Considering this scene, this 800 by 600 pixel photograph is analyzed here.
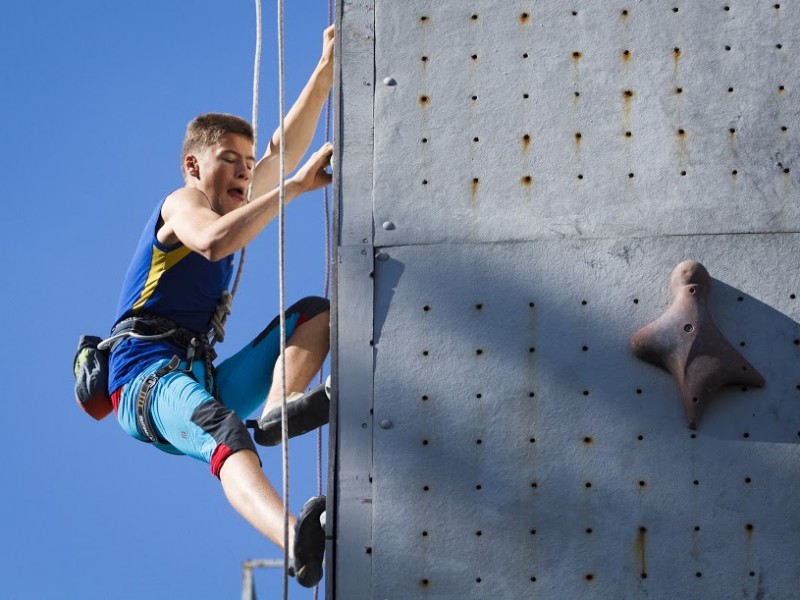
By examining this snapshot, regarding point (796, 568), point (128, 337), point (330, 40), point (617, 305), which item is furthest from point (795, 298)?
point (128, 337)

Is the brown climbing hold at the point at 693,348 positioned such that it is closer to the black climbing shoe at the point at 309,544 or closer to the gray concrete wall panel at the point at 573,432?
the gray concrete wall panel at the point at 573,432

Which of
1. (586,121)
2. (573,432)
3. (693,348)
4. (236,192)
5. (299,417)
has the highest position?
(236,192)

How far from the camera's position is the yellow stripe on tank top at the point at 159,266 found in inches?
258

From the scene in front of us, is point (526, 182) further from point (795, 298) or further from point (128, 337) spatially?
point (128, 337)

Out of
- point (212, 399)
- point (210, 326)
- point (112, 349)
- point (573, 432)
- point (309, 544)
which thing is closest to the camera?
point (573, 432)

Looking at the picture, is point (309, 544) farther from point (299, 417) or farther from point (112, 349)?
point (112, 349)

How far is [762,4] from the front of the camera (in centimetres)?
549

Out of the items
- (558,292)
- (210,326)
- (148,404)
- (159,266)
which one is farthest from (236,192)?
(558,292)

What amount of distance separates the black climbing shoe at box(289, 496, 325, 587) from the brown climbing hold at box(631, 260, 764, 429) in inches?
51.4

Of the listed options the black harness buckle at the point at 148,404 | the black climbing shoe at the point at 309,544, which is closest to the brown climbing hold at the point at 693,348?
the black climbing shoe at the point at 309,544

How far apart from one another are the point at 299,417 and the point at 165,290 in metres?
1.05

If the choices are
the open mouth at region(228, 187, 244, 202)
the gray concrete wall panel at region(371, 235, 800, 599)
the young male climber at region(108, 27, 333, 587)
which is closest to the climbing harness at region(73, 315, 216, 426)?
the young male climber at region(108, 27, 333, 587)

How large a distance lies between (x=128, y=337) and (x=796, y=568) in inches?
124

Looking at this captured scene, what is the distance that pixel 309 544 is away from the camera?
5191 mm
